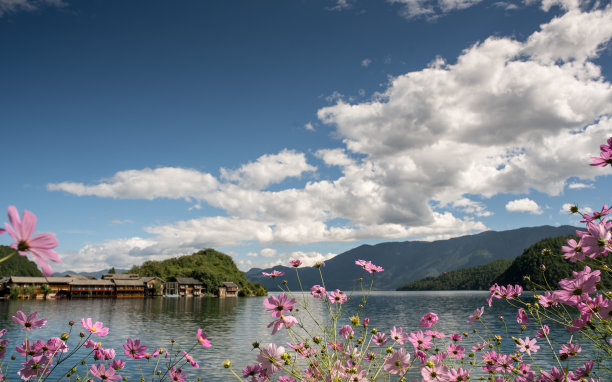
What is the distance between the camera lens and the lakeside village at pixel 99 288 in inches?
2670

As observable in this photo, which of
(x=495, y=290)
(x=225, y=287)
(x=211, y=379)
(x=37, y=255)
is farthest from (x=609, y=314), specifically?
(x=225, y=287)


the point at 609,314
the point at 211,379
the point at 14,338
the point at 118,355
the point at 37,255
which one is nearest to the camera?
the point at 37,255

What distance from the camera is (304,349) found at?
316 cm

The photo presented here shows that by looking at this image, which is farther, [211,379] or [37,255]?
[211,379]

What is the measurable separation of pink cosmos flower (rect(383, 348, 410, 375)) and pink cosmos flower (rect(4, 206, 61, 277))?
234 cm

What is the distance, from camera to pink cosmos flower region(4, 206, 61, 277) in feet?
4.08

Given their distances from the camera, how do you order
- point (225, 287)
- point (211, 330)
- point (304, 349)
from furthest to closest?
point (225, 287) → point (211, 330) → point (304, 349)

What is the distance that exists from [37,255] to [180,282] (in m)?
98.9

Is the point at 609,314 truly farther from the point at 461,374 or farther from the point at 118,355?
the point at 118,355

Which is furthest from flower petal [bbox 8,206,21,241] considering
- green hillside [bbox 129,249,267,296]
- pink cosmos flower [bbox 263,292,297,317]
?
green hillside [bbox 129,249,267,296]

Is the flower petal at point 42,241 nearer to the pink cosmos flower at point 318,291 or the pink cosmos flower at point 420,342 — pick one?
the pink cosmos flower at point 318,291

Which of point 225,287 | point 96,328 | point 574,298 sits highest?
point 574,298

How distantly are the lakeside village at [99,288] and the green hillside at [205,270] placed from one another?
318 cm

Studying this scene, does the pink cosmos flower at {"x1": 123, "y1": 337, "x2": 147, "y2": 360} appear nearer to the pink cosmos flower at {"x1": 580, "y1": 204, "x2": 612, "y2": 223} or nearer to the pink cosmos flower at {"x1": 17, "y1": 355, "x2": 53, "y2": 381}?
the pink cosmos flower at {"x1": 17, "y1": 355, "x2": 53, "y2": 381}
